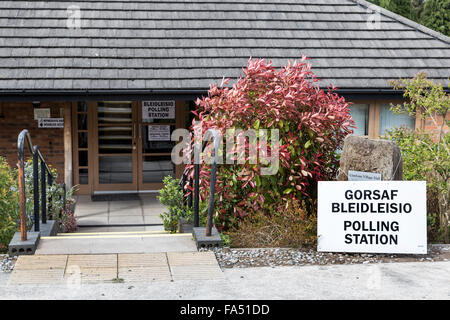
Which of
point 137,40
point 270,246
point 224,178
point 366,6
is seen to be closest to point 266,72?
point 224,178

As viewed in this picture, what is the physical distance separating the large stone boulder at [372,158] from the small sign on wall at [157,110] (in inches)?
245

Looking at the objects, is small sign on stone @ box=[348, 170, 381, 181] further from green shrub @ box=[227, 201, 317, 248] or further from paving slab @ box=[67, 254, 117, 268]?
paving slab @ box=[67, 254, 117, 268]

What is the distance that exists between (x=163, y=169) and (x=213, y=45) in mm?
2854

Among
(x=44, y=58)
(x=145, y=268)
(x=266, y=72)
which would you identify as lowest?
(x=145, y=268)

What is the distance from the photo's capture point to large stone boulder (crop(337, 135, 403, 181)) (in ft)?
21.4

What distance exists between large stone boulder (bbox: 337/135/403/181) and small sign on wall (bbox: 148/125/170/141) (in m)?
6.22

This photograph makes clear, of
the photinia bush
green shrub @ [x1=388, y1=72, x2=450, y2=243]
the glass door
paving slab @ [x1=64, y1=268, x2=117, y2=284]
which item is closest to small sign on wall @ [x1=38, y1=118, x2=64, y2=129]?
the glass door

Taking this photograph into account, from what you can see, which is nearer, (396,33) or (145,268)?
(145,268)

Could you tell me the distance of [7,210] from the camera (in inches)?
259

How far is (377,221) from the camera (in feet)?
20.2

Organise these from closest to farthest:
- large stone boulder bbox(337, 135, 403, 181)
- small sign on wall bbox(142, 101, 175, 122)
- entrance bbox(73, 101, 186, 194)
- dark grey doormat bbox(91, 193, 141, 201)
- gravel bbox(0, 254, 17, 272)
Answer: gravel bbox(0, 254, 17, 272) → large stone boulder bbox(337, 135, 403, 181) → dark grey doormat bbox(91, 193, 141, 201) → entrance bbox(73, 101, 186, 194) → small sign on wall bbox(142, 101, 175, 122)

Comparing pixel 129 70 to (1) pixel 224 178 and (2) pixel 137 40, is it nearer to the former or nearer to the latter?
(2) pixel 137 40

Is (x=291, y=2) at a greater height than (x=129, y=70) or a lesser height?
greater

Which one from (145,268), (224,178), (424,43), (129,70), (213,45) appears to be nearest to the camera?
(145,268)
